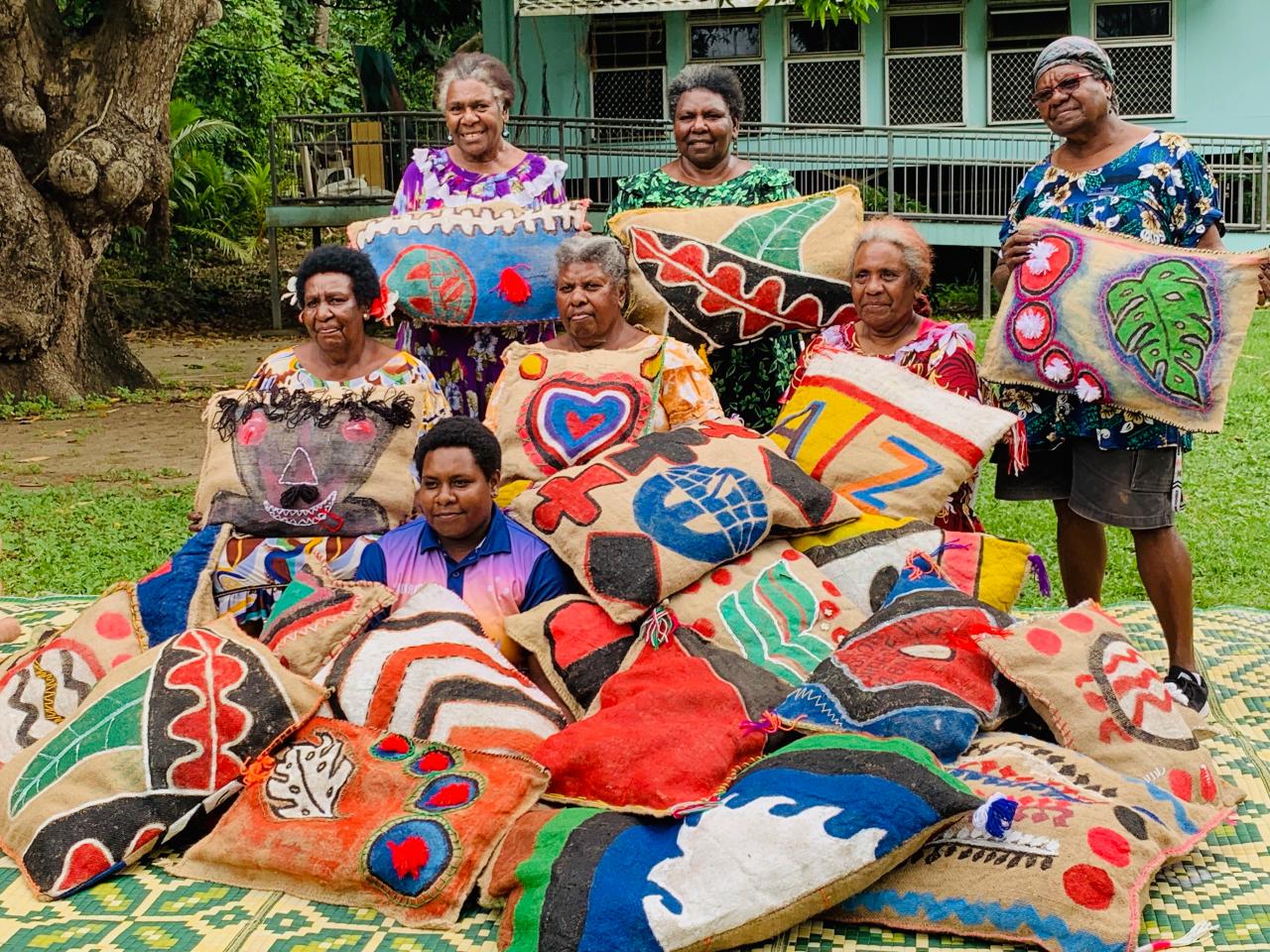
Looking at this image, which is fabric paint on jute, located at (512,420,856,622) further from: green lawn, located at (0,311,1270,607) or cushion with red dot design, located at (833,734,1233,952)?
green lawn, located at (0,311,1270,607)

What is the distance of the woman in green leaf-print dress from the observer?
4.54m

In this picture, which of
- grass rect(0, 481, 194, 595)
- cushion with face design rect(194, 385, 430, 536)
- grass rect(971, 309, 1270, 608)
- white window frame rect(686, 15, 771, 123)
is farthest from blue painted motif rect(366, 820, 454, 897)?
white window frame rect(686, 15, 771, 123)

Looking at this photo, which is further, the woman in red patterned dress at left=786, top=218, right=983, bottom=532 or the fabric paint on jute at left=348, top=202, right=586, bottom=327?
the fabric paint on jute at left=348, top=202, right=586, bottom=327

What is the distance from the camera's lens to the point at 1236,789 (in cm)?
336

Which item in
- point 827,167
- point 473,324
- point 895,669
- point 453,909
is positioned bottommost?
point 453,909

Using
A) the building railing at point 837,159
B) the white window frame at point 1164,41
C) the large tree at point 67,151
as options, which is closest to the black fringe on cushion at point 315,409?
the large tree at point 67,151

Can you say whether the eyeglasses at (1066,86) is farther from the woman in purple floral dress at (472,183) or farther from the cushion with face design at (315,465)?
the cushion with face design at (315,465)

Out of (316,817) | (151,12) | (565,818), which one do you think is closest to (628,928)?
(565,818)

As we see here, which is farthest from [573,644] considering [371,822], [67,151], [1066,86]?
[67,151]

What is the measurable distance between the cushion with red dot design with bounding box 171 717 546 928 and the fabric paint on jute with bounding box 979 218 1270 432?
185 cm

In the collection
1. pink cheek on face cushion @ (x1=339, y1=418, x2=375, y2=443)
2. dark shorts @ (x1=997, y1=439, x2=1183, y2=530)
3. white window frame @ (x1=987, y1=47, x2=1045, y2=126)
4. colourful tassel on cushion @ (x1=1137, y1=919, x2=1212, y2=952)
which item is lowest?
colourful tassel on cushion @ (x1=1137, y1=919, x2=1212, y2=952)

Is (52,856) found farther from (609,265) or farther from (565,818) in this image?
(609,265)

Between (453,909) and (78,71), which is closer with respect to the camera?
(453,909)

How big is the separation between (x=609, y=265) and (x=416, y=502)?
0.92 metres
